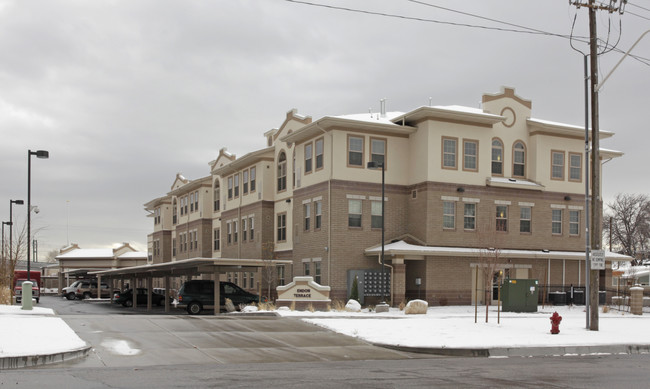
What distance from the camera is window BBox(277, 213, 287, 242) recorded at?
42594mm

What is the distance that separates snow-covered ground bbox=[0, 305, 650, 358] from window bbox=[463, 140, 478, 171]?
41.1 ft

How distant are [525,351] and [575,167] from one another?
2579 centimetres

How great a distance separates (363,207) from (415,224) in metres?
2.98

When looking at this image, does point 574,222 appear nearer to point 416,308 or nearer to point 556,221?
point 556,221

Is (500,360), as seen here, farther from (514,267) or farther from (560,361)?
(514,267)

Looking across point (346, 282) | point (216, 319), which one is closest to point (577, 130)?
point (346, 282)

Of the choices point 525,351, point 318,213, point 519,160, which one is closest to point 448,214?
point 519,160

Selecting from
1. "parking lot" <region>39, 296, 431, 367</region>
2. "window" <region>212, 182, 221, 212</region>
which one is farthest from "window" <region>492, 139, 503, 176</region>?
"window" <region>212, 182, 221, 212</region>

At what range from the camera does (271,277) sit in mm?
40844

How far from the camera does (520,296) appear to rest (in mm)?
30438

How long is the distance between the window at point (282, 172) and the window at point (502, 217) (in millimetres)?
13033

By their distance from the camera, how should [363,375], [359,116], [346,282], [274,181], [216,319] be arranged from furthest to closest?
[274,181], [359,116], [346,282], [216,319], [363,375]

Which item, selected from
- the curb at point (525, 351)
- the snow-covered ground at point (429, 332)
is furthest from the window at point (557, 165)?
the curb at point (525, 351)

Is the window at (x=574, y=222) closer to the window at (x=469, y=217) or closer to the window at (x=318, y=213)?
the window at (x=469, y=217)
